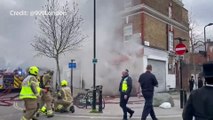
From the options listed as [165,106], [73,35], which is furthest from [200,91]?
[73,35]

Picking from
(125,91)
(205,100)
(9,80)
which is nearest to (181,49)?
(125,91)

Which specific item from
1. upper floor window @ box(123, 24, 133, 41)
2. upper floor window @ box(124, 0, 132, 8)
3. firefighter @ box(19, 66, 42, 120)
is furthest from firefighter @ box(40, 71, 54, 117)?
upper floor window @ box(124, 0, 132, 8)

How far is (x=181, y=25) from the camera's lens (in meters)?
32.4

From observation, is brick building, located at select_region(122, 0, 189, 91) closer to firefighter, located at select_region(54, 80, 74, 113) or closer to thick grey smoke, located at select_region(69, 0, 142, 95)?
thick grey smoke, located at select_region(69, 0, 142, 95)

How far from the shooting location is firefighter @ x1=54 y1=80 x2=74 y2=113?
11.7m

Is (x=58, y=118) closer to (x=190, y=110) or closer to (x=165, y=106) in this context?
(x=165, y=106)

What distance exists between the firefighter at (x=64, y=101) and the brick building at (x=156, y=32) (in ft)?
39.9

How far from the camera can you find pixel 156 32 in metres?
26.7

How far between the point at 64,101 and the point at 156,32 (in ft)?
54.9

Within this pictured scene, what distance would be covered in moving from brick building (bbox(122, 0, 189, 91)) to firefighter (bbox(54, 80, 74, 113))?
12161mm

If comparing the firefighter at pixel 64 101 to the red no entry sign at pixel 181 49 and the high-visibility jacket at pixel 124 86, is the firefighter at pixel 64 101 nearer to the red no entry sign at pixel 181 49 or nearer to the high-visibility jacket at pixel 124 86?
the high-visibility jacket at pixel 124 86

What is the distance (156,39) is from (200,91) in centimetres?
2344

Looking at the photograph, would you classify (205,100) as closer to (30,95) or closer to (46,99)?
(30,95)

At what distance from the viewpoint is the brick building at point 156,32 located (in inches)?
966
